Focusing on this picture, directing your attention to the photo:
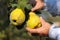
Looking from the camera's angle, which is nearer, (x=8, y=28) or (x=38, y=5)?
(x=38, y=5)

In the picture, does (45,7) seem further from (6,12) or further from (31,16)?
(6,12)

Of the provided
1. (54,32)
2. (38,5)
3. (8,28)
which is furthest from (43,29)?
(8,28)

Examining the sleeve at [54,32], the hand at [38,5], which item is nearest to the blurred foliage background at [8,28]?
the hand at [38,5]

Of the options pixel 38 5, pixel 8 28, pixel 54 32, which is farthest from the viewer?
pixel 8 28

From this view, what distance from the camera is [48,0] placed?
4.45ft

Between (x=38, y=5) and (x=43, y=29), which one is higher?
(x=38, y=5)

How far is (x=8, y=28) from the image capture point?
1490mm

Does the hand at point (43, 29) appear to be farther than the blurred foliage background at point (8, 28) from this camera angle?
No

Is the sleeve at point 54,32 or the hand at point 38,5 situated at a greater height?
the hand at point 38,5

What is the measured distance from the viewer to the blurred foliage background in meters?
1.46

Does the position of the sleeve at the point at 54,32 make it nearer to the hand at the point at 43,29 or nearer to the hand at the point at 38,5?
the hand at the point at 43,29

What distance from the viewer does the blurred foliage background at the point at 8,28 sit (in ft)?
4.80

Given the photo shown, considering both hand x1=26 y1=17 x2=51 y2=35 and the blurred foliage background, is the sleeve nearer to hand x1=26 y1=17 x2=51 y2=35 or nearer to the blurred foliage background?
hand x1=26 y1=17 x2=51 y2=35

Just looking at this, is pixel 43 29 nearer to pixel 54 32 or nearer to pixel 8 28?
pixel 54 32
